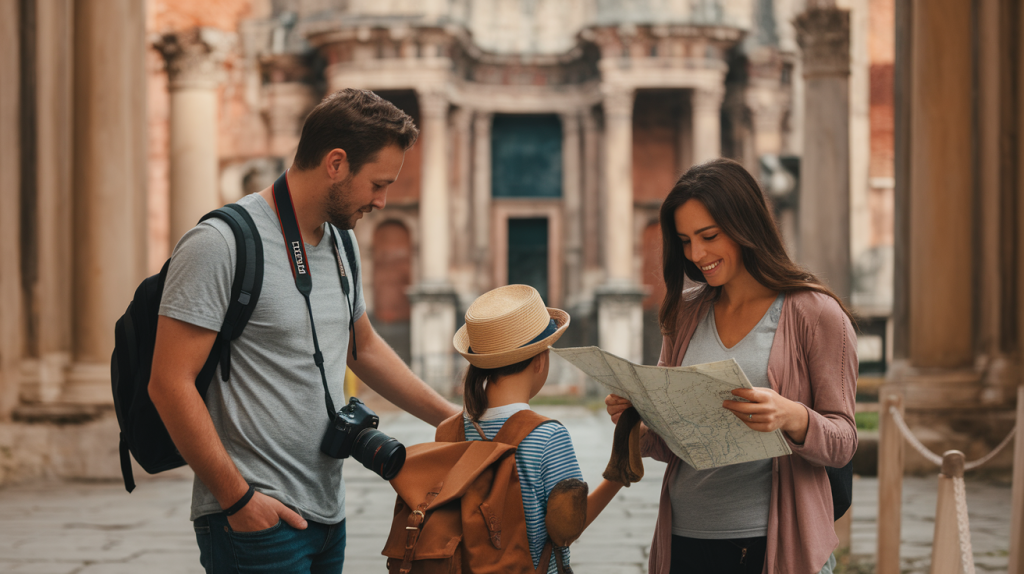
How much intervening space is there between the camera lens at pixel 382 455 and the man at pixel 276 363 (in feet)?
0.44

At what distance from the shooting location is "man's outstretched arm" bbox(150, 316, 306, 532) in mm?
1980

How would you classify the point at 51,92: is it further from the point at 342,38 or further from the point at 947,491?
the point at 342,38

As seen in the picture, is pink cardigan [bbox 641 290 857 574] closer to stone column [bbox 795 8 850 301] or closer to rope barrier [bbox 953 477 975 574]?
rope barrier [bbox 953 477 975 574]

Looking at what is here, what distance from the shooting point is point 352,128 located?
2.13 m

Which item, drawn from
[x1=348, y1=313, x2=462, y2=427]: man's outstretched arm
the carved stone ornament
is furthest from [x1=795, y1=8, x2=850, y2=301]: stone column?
[x1=348, y1=313, x2=462, y2=427]: man's outstretched arm

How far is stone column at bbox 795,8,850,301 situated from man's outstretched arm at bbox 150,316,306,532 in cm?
A: 1055

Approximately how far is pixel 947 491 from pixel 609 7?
1740 cm

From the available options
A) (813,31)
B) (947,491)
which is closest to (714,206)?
(947,491)

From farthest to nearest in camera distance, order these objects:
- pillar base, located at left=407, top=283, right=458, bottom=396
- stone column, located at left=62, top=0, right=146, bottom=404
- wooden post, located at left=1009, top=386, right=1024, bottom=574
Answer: pillar base, located at left=407, top=283, right=458, bottom=396 → stone column, located at left=62, top=0, right=146, bottom=404 → wooden post, located at left=1009, top=386, right=1024, bottom=574

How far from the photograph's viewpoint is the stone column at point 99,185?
24.1 feet

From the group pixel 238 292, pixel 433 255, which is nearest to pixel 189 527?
pixel 238 292

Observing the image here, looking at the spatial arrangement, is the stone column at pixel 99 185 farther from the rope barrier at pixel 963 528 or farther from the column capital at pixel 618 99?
the column capital at pixel 618 99

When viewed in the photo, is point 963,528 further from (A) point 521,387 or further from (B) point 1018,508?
(A) point 521,387

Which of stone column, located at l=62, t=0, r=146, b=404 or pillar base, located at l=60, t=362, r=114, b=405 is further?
stone column, located at l=62, t=0, r=146, b=404
